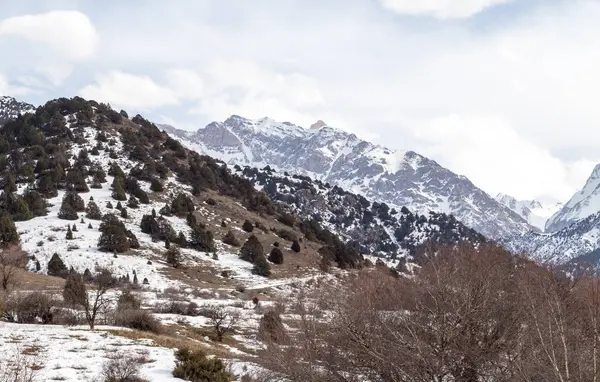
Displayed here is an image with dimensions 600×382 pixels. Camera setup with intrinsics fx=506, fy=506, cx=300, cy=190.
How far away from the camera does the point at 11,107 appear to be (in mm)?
170375

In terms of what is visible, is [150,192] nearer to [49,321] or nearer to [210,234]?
[210,234]

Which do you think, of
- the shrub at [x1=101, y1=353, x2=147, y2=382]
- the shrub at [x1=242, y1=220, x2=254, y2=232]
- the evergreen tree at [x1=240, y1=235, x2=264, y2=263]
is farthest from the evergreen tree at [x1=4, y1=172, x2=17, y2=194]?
the shrub at [x1=101, y1=353, x2=147, y2=382]

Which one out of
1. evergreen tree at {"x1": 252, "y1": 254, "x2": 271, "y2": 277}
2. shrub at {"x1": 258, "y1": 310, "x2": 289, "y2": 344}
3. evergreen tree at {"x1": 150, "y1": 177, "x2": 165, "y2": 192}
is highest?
evergreen tree at {"x1": 150, "y1": 177, "x2": 165, "y2": 192}

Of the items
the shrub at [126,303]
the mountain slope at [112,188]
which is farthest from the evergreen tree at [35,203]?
the shrub at [126,303]

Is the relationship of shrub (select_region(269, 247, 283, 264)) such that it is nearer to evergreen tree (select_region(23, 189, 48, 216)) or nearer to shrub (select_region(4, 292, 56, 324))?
evergreen tree (select_region(23, 189, 48, 216))

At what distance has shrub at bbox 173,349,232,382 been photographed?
16.4 metres

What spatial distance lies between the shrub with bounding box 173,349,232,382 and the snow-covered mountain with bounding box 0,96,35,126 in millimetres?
164782

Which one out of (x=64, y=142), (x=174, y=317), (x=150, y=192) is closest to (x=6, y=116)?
(x=64, y=142)

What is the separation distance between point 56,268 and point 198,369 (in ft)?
127

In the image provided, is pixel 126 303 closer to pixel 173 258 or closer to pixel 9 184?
pixel 173 258

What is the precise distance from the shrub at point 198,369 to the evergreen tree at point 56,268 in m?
36.9

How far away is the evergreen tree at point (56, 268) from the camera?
49.1m

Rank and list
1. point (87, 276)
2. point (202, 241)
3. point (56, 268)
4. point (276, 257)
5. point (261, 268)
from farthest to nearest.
Result: point (276, 257) < point (202, 241) < point (261, 268) < point (56, 268) < point (87, 276)

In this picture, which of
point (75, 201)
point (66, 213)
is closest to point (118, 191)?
point (75, 201)
